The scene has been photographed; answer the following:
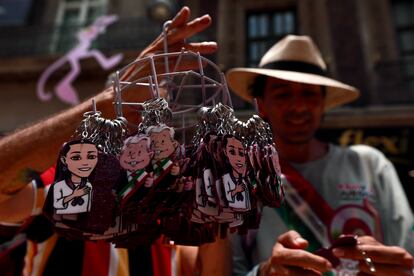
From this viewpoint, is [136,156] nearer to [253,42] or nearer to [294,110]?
[294,110]

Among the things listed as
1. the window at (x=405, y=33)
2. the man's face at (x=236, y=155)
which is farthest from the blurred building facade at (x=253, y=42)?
the man's face at (x=236, y=155)

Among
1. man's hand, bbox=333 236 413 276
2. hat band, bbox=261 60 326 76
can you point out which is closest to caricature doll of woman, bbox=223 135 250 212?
man's hand, bbox=333 236 413 276

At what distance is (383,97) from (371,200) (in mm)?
6119

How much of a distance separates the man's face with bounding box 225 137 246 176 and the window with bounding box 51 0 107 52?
879cm

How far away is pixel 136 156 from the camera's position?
0.81 m

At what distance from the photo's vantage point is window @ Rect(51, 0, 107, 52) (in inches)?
353

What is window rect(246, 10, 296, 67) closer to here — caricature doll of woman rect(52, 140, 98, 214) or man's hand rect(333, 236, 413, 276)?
man's hand rect(333, 236, 413, 276)

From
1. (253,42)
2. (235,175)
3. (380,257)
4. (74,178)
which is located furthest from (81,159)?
(253,42)

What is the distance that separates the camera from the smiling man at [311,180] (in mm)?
1893

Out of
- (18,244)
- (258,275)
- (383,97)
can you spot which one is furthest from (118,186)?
(383,97)

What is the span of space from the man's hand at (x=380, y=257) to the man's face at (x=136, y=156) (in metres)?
0.80

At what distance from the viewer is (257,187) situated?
0.90 meters

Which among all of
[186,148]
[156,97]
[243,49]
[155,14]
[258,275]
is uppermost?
[155,14]

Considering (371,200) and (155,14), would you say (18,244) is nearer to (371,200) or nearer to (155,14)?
(371,200)
